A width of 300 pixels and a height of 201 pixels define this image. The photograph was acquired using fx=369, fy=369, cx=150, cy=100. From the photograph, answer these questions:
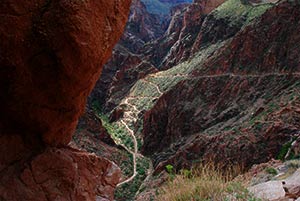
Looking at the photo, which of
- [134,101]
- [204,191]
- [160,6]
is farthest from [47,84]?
[160,6]

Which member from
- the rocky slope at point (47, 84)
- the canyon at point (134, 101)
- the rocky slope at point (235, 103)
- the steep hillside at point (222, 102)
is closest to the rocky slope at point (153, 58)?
the canyon at point (134, 101)

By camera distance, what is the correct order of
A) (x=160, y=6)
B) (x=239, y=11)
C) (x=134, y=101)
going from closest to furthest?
(x=134, y=101), (x=239, y=11), (x=160, y=6)

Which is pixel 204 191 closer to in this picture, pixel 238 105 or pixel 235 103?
pixel 238 105

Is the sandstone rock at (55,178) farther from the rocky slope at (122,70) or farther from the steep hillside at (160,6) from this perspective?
the steep hillside at (160,6)

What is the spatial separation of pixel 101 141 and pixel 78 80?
136 ft

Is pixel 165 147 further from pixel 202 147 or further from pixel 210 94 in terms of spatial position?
pixel 202 147

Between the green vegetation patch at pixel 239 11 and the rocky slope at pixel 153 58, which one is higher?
the green vegetation patch at pixel 239 11

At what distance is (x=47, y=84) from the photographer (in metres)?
4.66

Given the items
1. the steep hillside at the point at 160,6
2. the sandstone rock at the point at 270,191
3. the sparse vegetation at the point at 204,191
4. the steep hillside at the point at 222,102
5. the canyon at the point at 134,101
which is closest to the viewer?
the canyon at the point at 134,101

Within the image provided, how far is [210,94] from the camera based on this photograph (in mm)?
44688

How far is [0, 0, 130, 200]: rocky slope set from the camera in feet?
13.9

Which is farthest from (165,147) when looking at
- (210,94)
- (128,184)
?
(128,184)

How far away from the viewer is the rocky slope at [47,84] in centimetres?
424

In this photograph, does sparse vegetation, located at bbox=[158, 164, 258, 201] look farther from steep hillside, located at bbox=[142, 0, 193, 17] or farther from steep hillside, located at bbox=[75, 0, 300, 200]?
steep hillside, located at bbox=[142, 0, 193, 17]
